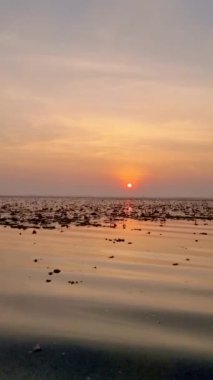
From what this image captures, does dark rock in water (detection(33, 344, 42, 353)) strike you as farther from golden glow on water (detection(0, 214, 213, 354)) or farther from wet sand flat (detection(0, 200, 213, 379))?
golden glow on water (detection(0, 214, 213, 354))

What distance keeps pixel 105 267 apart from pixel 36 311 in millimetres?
6116

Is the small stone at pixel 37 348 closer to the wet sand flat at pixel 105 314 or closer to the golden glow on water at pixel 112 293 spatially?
the wet sand flat at pixel 105 314

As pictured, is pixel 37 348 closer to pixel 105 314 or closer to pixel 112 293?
pixel 105 314

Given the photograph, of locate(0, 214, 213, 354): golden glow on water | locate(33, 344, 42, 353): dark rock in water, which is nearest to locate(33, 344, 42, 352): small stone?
locate(33, 344, 42, 353): dark rock in water

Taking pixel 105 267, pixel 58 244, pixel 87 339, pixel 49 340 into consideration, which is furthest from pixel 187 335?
pixel 58 244

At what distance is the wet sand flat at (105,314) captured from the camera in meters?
7.41

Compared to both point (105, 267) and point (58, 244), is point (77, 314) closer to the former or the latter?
point (105, 267)

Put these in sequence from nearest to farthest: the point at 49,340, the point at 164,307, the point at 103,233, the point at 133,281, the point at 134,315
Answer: the point at 49,340, the point at 134,315, the point at 164,307, the point at 133,281, the point at 103,233

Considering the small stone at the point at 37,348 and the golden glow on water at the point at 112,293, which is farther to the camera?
the golden glow on water at the point at 112,293

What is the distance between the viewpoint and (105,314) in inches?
401

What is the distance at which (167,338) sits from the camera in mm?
8555

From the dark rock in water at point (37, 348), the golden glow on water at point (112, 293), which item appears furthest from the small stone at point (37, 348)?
the golden glow on water at point (112, 293)

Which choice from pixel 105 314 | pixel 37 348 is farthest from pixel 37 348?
pixel 105 314

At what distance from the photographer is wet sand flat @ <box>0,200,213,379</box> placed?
7406mm
